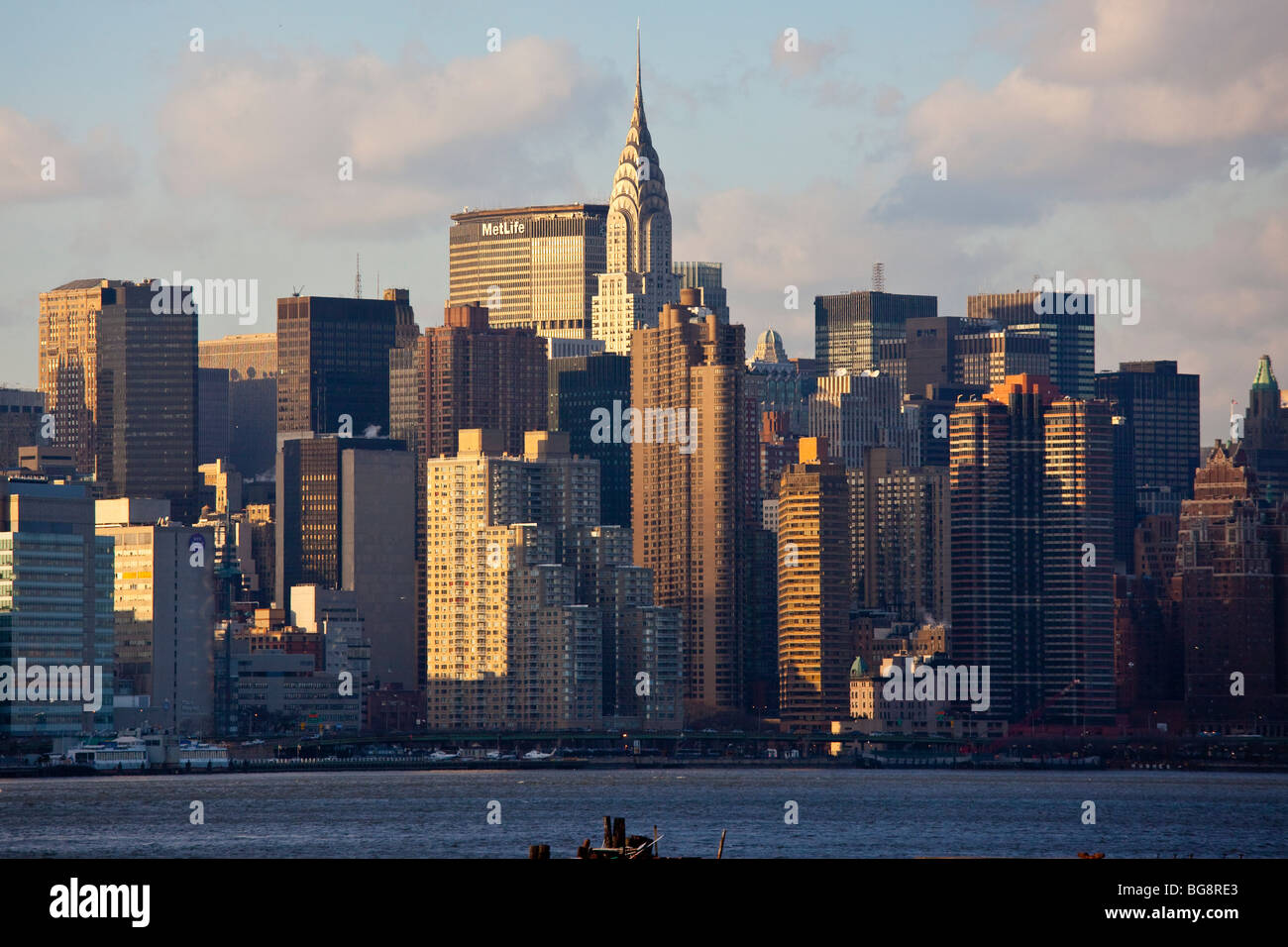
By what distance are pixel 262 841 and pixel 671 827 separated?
29.5m

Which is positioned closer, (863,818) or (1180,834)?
(1180,834)

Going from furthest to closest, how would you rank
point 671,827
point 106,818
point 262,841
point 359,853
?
point 106,818
point 671,827
point 262,841
point 359,853

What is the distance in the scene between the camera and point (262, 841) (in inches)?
5965

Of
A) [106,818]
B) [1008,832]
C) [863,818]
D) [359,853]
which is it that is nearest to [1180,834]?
[1008,832]
